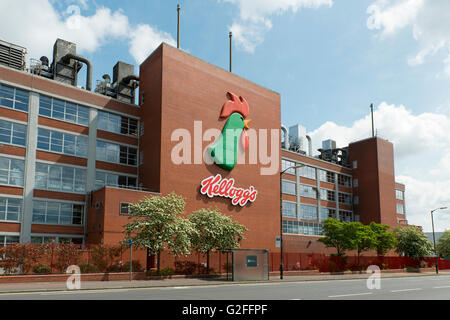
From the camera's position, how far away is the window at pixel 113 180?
43.0 meters

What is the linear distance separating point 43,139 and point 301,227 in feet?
135

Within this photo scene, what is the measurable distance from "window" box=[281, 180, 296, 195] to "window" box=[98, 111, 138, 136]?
27.1m

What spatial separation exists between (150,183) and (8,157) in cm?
1323

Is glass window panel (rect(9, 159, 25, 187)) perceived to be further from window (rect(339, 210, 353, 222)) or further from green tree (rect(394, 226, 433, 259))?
window (rect(339, 210, 353, 222))

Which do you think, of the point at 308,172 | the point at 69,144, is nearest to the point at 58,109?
the point at 69,144

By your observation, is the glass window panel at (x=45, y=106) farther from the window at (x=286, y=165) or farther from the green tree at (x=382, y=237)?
the green tree at (x=382, y=237)

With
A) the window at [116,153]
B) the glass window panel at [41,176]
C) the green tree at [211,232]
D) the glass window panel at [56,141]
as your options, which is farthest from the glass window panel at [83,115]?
the green tree at [211,232]

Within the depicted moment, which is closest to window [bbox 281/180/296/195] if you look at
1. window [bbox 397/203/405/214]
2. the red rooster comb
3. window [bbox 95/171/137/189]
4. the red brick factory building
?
the red brick factory building

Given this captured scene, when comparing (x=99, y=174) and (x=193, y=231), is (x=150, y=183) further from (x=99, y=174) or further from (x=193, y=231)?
(x=193, y=231)

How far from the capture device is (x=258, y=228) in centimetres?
4862

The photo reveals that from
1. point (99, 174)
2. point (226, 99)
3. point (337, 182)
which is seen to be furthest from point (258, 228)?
point (337, 182)

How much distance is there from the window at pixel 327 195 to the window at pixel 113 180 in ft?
124

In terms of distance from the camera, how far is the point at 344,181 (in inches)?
3061

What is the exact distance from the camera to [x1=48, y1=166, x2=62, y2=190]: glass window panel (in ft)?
131
